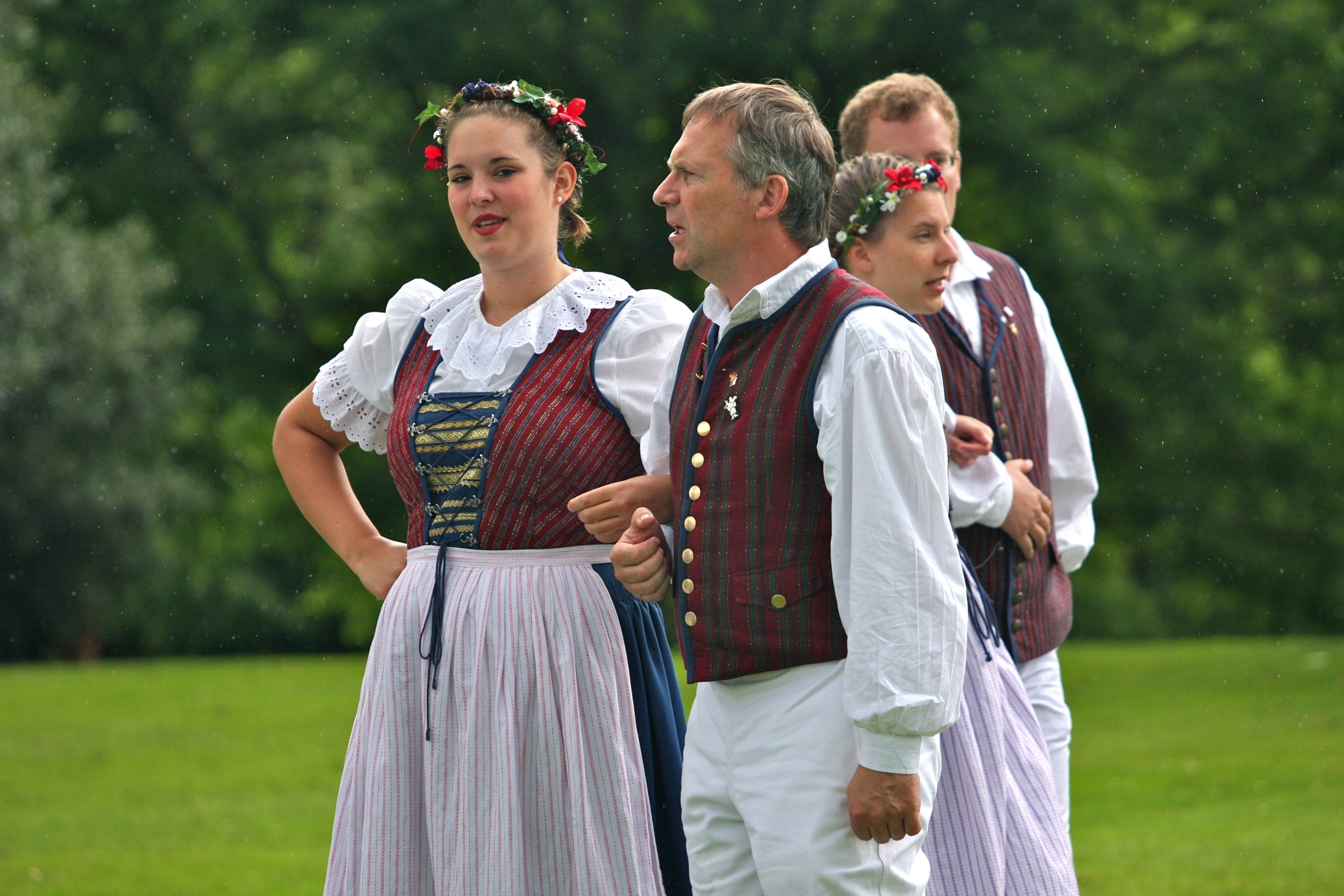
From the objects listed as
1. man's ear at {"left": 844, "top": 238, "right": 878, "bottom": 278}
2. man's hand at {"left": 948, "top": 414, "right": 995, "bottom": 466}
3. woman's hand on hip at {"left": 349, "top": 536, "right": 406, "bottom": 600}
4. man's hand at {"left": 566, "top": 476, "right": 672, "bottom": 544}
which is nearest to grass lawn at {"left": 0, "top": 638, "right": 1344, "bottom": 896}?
woman's hand on hip at {"left": 349, "top": 536, "right": 406, "bottom": 600}

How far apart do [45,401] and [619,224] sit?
6277 mm

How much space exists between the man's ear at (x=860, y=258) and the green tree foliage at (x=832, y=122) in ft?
30.2

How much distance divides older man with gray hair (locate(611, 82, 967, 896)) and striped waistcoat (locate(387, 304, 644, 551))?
34 centimetres

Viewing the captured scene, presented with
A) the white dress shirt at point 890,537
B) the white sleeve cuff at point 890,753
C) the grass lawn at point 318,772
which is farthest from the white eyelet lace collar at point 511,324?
the grass lawn at point 318,772

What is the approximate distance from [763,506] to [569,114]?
103cm

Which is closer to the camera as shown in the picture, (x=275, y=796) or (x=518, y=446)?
(x=518, y=446)

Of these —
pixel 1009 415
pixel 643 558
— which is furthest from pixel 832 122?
pixel 643 558

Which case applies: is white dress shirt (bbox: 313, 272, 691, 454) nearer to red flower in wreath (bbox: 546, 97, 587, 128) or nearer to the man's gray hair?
red flower in wreath (bbox: 546, 97, 587, 128)

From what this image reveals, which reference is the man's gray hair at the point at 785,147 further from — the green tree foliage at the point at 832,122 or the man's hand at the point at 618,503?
the green tree foliage at the point at 832,122

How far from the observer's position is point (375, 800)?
8.20 feet

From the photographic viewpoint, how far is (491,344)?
8.73ft

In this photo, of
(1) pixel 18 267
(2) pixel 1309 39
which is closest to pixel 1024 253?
(2) pixel 1309 39

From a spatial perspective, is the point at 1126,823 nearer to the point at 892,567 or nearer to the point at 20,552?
the point at 892,567

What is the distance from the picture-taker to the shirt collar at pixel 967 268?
2.86 m
